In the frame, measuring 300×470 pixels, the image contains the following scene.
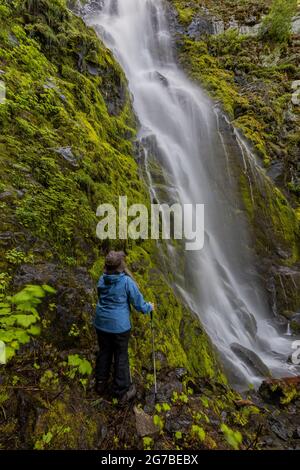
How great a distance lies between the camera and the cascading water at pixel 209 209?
696 cm

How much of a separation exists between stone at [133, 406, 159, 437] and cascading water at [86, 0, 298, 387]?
330 cm

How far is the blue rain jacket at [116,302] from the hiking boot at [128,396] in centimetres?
70

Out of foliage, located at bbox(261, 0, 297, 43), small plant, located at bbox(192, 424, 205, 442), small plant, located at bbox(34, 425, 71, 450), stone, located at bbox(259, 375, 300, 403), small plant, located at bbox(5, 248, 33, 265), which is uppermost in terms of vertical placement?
foliage, located at bbox(261, 0, 297, 43)

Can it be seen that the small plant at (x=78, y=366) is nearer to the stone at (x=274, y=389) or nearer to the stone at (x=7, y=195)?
the stone at (x=7, y=195)

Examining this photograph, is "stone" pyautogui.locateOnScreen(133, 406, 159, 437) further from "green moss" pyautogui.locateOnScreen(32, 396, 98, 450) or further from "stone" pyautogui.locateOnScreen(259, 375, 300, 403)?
"stone" pyautogui.locateOnScreen(259, 375, 300, 403)

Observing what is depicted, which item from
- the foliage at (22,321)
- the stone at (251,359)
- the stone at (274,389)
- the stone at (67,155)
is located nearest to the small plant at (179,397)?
the foliage at (22,321)

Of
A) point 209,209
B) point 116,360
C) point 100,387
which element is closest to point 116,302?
point 116,360

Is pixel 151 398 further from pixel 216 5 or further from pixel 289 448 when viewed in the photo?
pixel 216 5

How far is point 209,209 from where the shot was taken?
421 inches

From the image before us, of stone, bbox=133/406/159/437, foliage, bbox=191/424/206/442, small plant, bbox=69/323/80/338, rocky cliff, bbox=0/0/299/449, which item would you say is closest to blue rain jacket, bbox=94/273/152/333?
small plant, bbox=69/323/80/338

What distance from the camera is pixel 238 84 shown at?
57.3 feet

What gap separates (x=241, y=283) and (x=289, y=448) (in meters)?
6.39

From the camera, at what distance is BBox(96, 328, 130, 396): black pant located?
2881 mm

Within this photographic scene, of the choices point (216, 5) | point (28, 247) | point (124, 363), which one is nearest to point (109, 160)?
point (28, 247)
